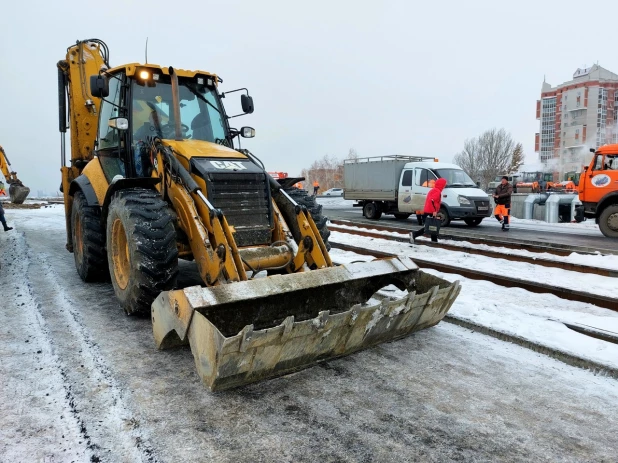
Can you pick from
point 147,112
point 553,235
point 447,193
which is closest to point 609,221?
point 553,235

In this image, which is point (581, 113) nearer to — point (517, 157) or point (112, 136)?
point (517, 157)

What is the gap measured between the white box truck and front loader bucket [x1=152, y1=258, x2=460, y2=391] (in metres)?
9.47

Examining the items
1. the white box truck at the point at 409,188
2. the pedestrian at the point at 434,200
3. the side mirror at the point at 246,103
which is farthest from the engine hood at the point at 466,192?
the side mirror at the point at 246,103

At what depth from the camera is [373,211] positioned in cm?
1927

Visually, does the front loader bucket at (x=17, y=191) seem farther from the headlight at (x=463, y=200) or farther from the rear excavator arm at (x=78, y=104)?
the headlight at (x=463, y=200)

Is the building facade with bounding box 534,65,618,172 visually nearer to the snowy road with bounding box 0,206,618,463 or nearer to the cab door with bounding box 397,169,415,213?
the cab door with bounding box 397,169,415,213

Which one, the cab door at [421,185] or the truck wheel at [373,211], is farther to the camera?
the truck wheel at [373,211]

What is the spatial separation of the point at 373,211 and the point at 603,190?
8.05 m

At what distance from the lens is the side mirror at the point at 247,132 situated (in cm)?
644

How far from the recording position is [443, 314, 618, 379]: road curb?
3.85 metres

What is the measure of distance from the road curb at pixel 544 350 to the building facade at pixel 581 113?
83187 mm

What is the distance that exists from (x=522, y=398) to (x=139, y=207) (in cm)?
376

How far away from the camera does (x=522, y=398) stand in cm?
342

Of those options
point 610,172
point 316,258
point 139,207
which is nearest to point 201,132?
point 139,207
